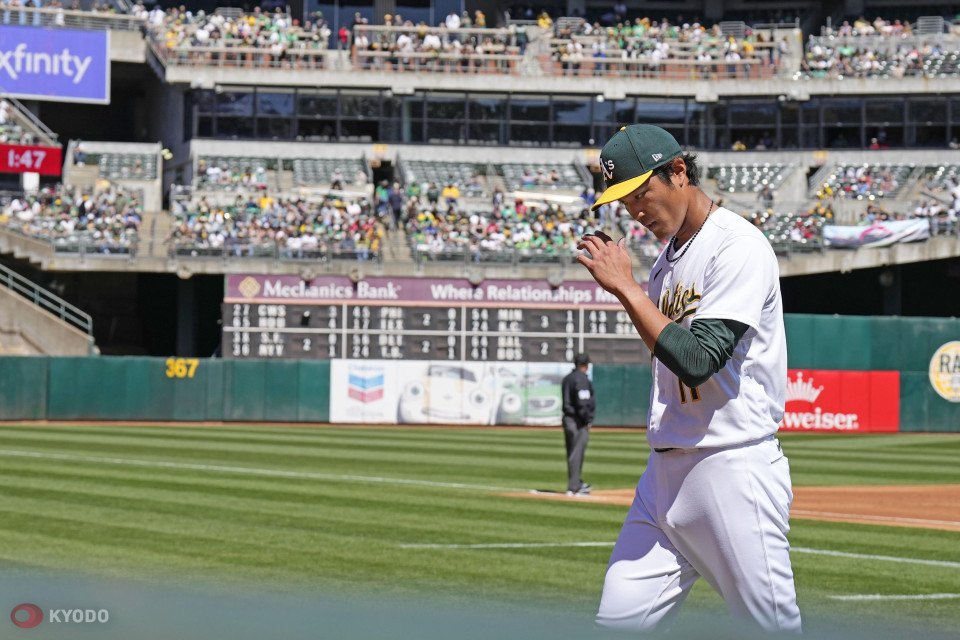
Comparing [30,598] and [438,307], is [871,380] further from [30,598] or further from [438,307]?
[30,598]

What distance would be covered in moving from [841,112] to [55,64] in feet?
96.4

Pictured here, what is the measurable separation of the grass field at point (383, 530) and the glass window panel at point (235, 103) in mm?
25296

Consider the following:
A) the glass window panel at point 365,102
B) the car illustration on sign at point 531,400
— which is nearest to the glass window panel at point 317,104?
the glass window panel at point 365,102

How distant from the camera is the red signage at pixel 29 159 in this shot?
1699 inches

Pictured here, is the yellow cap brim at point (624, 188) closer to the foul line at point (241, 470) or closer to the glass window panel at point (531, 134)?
the foul line at point (241, 470)

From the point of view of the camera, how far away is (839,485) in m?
20.0

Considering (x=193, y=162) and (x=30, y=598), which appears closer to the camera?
(x=30, y=598)

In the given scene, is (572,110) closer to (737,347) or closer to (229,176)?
(229,176)

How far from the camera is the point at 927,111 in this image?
50.1 meters

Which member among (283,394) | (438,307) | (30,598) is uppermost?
(30,598)

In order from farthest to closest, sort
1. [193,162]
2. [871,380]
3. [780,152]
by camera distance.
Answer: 1. [780,152]
2. [193,162]
3. [871,380]

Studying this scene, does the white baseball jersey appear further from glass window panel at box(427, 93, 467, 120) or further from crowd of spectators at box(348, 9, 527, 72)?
crowd of spectators at box(348, 9, 527, 72)

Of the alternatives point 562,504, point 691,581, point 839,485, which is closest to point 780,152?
point 839,485

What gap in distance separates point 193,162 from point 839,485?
3287cm
